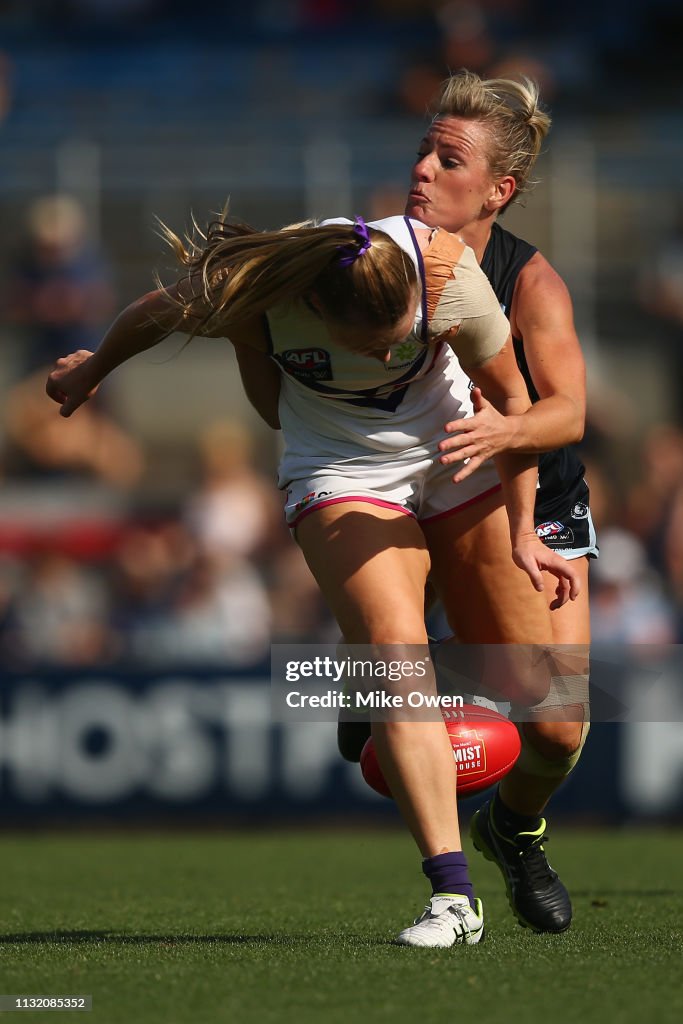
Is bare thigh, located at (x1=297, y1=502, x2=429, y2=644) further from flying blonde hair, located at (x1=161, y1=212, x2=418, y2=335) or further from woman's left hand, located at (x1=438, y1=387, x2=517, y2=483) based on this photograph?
flying blonde hair, located at (x1=161, y1=212, x2=418, y2=335)

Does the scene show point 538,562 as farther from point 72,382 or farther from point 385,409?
point 72,382

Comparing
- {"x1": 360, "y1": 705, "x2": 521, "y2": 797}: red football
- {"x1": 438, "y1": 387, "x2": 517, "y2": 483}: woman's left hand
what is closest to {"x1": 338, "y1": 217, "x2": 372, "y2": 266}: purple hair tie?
{"x1": 438, "y1": 387, "x2": 517, "y2": 483}: woman's left hand

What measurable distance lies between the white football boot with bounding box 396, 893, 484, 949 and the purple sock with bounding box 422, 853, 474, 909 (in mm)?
17

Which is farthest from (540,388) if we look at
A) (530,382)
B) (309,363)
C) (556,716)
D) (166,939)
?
(166,939)

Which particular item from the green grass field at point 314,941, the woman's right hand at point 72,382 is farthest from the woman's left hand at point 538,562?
the woman's right hand at point 72,382

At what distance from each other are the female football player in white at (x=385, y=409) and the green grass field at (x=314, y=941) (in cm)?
34

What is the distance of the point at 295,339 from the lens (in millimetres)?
3928

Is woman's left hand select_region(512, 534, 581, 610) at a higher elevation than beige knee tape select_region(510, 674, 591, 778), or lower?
higher

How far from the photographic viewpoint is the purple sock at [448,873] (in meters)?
3.80

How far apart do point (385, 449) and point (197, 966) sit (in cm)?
138

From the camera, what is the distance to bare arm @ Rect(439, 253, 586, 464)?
12.2 ft

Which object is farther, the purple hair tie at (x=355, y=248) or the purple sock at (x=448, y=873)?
the purple sock at (x=448, y=873)

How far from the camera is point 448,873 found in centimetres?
380

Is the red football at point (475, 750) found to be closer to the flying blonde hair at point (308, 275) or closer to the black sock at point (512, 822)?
the black sock at point (512, 822)
